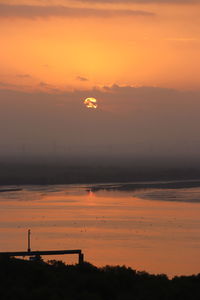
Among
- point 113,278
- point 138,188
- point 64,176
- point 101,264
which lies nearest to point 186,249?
point 101,264

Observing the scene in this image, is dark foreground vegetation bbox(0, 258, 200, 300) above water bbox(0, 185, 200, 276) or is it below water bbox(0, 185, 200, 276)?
below

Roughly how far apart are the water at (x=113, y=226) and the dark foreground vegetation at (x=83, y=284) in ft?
28.4

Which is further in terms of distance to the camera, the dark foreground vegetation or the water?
the water

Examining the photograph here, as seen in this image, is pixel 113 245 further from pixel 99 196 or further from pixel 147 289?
pixel 99 196

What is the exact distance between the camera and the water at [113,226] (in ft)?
131

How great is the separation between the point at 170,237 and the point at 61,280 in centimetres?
2214

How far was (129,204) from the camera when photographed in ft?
227

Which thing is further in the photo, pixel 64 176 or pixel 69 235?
pixel 64 176

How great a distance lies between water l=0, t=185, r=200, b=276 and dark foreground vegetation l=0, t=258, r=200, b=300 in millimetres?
8668

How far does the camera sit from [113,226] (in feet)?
173

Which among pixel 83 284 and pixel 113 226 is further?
pixel 113 226

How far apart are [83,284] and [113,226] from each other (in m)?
26.8

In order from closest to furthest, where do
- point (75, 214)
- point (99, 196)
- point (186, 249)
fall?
point (186, 249)
point (75, 214)
point (99, 196)

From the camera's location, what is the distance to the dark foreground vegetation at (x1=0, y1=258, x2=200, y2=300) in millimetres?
24205
